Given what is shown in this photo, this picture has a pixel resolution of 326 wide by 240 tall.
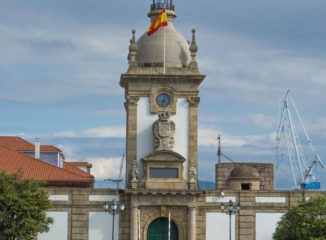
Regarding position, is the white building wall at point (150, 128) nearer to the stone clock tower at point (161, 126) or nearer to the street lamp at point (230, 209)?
the stone clock tower at point (161, 126)

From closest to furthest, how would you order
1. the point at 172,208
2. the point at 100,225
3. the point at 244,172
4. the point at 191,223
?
the point at 191,223 → the point at 172,208 → the point at 100,225 → the point at 244,172

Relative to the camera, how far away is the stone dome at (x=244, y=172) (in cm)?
7450

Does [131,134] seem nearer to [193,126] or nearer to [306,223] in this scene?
[193,126]

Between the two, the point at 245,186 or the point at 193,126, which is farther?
the point at 245,186

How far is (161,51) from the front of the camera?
231 ft

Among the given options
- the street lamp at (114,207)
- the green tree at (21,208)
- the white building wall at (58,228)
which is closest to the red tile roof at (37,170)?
the white building wall at (58,228)

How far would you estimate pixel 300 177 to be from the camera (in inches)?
6319

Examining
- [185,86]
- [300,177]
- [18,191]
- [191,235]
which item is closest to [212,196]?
[191,235]

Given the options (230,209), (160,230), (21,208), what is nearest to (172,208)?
(160,230)

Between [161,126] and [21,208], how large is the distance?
531 inches

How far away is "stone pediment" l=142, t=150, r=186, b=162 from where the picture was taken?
68.2m

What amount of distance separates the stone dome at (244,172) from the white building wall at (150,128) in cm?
726

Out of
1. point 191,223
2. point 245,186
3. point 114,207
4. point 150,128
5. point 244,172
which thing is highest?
point 150,128

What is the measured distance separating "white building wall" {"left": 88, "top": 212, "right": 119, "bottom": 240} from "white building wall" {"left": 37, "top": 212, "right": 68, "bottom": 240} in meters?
2.00
